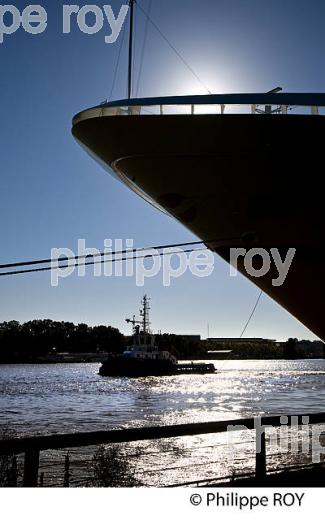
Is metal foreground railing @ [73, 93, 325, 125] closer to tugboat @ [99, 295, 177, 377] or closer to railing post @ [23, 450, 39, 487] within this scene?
railing post @ [23, 450, 39, 487]

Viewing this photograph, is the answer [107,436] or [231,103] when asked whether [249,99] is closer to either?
[231,103]

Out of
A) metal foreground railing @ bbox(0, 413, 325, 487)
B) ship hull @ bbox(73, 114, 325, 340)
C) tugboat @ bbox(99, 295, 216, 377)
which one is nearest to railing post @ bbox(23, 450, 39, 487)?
metal foreground railing @ bbox(0, 413, 325, 487)

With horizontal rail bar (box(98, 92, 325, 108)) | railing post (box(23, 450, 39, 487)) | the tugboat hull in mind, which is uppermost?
horizontal rail bar (box(98, 92, 325, 108))

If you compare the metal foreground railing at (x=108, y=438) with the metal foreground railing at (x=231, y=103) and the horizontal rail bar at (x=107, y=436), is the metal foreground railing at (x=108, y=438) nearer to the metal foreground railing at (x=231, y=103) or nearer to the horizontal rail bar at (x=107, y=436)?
the horizontal rail bar at (x=107, y=436)

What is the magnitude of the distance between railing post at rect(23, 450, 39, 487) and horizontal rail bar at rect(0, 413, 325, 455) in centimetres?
7

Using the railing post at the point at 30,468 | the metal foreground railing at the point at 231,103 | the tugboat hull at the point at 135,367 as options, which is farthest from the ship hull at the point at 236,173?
the tugboat hull at the point at 135,367

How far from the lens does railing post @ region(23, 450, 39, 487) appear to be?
13.4ft

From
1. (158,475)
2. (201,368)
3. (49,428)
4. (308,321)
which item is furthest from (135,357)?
(308,321)

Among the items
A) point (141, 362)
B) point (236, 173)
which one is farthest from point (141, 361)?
point (236, 173)

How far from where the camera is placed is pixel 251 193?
6.88 metres

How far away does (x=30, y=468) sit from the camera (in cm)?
411

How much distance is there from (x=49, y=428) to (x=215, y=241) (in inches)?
865

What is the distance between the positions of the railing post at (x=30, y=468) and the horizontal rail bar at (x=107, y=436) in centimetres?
7

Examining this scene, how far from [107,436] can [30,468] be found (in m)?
0.57
